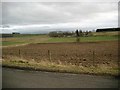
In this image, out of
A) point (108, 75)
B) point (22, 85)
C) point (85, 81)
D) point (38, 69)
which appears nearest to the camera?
point (22, 85)

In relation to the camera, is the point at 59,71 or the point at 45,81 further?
the point at 59,71

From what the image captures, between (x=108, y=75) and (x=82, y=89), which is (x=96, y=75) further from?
(x=82, y=89)

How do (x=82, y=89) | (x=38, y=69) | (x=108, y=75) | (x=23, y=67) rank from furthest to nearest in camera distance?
(x=23, y=67) < (x=38, y=69) < (x=108, y=75) < (x=82, y=89)

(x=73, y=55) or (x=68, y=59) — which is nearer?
(x=68, y=59)

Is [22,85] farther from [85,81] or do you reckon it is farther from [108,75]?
[108,75]

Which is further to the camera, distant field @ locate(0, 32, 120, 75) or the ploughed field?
the ploughed field

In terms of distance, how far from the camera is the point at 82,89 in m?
8.31

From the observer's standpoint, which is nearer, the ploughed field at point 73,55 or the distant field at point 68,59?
the distant field at point 68,59

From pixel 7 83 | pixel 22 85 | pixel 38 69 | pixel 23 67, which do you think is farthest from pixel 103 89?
pixel 23 67

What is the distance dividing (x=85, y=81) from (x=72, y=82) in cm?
64

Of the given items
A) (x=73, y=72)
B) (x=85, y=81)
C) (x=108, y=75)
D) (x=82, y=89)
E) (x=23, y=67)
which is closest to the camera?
(x=82, y=89)

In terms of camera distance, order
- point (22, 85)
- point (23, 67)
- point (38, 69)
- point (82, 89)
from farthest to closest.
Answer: point (23, 67) → point (38, 69) → point (22, 85) → point (82, 89)

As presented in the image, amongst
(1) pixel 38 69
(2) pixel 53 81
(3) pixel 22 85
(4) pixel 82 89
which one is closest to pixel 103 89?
(4) pixel 82 89

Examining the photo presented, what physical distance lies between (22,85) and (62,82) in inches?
72.5
